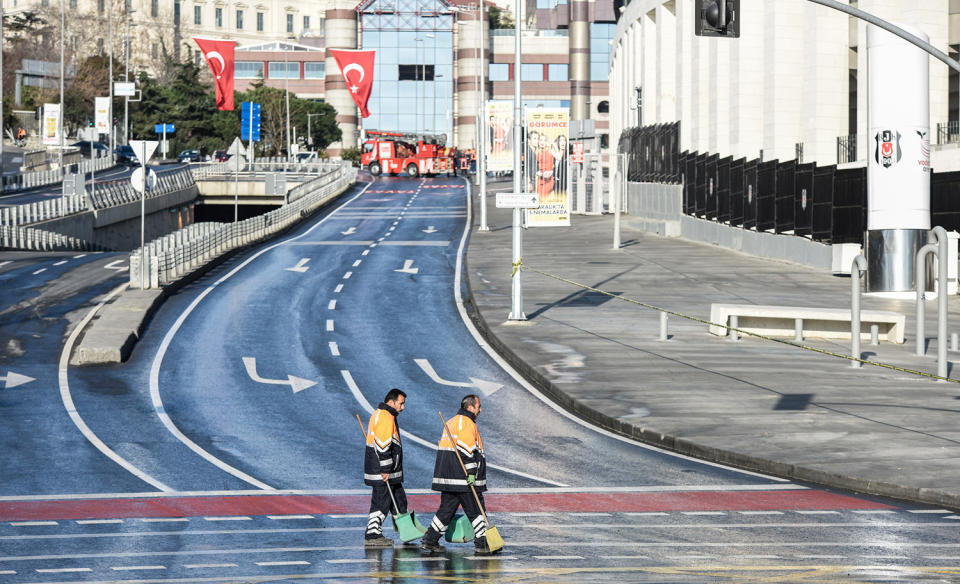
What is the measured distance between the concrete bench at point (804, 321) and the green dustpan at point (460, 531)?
1874 centimetres

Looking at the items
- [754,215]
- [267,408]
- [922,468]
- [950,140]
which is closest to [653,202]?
[754,215]

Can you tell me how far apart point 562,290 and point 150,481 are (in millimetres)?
23998

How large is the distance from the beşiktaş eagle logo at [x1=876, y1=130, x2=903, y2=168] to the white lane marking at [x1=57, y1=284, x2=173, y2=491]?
23418mm

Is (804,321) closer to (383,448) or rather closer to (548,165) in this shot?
(548,165)

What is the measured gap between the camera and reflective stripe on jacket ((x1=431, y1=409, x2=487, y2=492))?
14.2 m

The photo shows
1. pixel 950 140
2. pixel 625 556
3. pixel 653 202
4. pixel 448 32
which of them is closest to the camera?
pixel 625 556

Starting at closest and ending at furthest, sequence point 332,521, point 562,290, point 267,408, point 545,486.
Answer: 1. point 332,521
2. point 545,486
3. point 267,408
4. point 562,290

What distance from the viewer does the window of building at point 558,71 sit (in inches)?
6801

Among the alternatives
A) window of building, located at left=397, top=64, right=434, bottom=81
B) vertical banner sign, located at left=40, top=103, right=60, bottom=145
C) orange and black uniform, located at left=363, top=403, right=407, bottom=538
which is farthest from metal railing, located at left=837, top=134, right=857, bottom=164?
window of building, located at left=397, top=64, right=434, bottom=81

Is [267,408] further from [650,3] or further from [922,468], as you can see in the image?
[650,3]

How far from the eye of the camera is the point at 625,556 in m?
14.0

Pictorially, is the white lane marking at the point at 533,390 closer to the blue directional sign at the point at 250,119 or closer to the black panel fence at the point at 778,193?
the black panel fence at the point at 778,193

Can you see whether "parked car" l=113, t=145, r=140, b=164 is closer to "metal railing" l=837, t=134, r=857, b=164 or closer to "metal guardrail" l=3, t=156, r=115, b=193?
"metal guardrail" l=3, t=156, r=115, b=193

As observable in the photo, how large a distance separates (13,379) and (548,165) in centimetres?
2548
